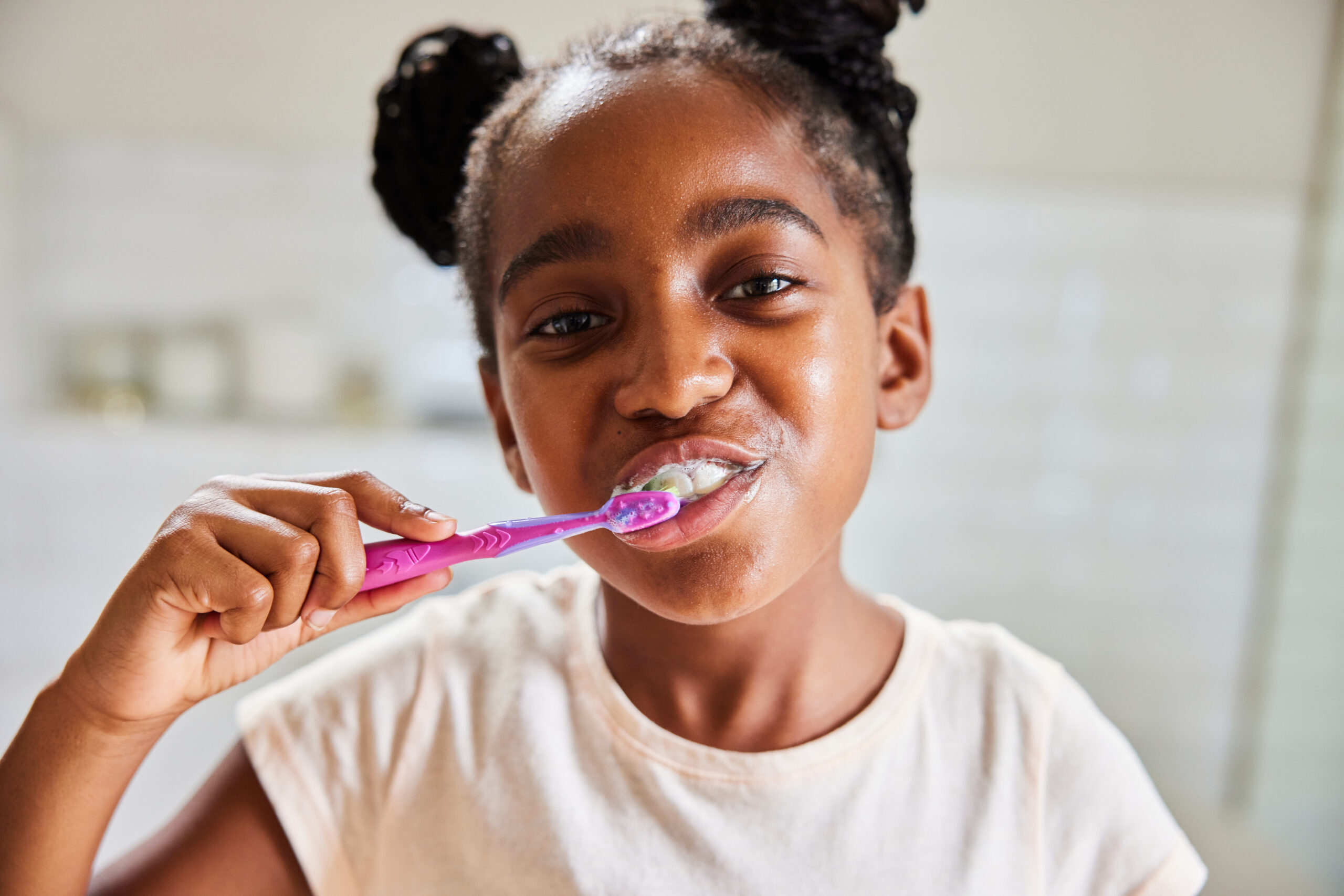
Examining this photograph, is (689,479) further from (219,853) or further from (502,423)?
(219,853)

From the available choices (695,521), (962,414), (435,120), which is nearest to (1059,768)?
(695,521)

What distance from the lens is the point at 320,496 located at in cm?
48

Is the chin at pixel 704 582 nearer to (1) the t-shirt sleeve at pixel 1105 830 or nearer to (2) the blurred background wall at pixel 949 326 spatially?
(1) the t-shirt sleeve at pixel 1105 830

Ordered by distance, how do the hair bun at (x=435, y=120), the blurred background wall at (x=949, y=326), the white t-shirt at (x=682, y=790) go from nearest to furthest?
the white t-shirt at (x=682, y=790) < the hair bun at (x=435, y=120) < the blurred background wall at (x=949, y=326)

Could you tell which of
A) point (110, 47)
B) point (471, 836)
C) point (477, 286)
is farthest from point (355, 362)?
point (471, 836)

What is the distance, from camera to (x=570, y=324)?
0.56 metres

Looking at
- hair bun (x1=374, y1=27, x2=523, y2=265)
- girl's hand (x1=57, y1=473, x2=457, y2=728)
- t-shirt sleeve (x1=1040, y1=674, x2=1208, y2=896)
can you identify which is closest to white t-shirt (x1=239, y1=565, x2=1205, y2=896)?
t-shirt sleeve (x1=1040, y1=674, x2=1208, y2=896)

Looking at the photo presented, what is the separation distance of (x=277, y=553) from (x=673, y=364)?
8.4 inches

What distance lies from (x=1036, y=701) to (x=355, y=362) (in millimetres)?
1689

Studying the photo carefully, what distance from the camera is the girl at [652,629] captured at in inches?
19.9

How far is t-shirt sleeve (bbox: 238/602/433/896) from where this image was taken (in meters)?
0.59

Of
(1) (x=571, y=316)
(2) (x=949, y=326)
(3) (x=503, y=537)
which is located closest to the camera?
(3) (x=503, y=537)

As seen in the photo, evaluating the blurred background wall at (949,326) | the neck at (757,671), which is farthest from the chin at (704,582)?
the blurred background wall at (949,326)

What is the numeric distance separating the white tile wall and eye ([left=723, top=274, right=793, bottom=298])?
4.91ft
